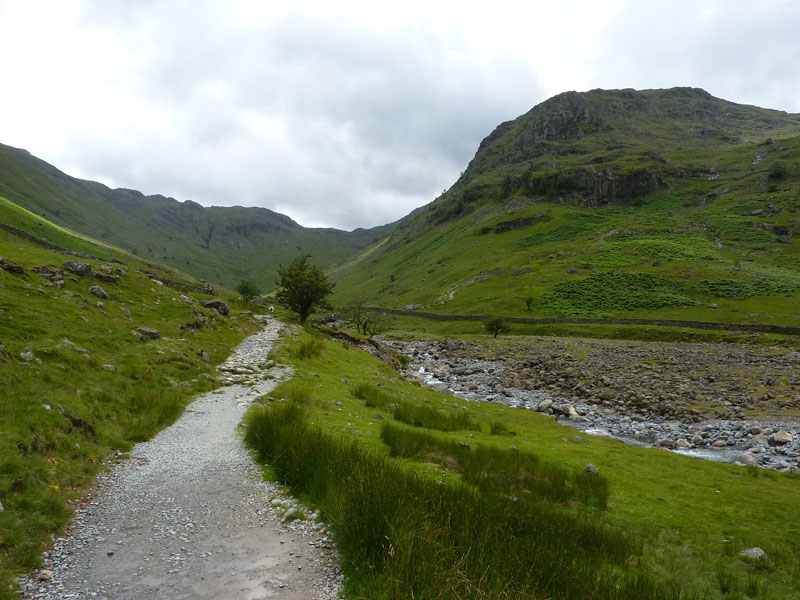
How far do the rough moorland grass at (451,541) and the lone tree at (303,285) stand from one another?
1314 inches

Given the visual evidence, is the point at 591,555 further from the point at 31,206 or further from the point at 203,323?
the point at 31,206

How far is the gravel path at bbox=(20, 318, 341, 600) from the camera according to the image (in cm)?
498

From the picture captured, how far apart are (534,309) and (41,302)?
7390cm

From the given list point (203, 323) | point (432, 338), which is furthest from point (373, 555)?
point (432, 338)

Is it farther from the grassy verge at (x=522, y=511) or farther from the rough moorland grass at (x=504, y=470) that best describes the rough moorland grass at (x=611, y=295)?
the rough moorland grass at (x=504, y=470)

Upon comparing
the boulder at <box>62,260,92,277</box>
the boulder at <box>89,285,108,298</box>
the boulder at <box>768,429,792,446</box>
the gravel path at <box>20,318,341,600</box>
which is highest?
the boulder at <box>62,260,92,277</box>

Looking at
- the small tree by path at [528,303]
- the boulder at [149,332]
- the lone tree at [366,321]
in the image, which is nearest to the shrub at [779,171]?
the small tree by path at [528,303]

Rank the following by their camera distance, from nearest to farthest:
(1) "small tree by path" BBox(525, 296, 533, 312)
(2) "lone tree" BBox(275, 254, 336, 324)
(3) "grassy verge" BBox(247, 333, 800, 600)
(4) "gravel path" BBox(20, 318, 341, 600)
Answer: (3) "grassy verge" BBox(247, 333, 800, 600) → (4) "gravel path" BBox(20, 318, 341, 600) → (2) "lone tree" BBox(275, 254, 336, 324) → (1) "small tree by path" BBox(525, 296, 533, 312)

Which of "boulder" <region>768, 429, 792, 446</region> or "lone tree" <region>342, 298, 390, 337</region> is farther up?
"lone tree" <region>342, 298, 390, 337</region>

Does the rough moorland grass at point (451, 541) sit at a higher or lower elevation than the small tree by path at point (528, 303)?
lower

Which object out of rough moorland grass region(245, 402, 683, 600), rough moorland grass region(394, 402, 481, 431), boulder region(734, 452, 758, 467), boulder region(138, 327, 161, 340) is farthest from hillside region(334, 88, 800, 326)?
boulder region(138, 327, 161, 340)

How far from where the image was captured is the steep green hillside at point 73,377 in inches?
253

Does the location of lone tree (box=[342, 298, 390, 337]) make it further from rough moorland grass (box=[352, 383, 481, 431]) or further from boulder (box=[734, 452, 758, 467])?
boulder (box=[734, 452, 758, 467])

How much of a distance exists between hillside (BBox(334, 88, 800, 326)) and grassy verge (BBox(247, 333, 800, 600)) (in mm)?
55556
